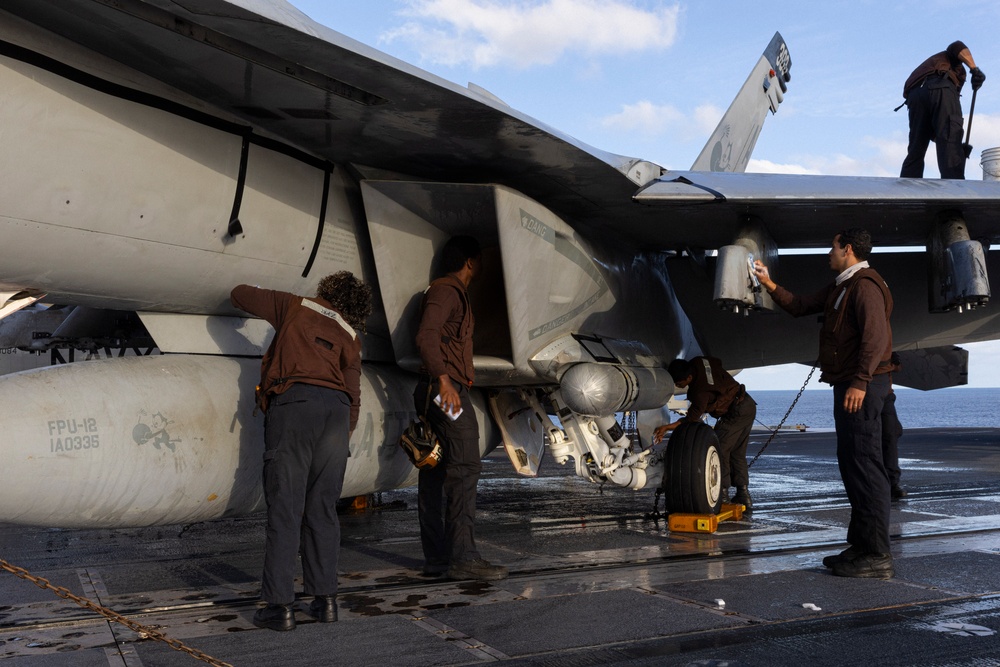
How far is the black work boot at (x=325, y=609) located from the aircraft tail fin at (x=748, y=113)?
732 centimetres

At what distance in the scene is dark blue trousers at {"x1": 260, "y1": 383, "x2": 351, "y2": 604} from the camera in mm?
3949

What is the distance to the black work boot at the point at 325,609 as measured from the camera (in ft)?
13.1

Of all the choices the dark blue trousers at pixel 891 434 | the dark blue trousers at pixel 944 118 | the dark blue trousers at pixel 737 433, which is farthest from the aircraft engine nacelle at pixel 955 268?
the dark blue trousers at pixel 737 433

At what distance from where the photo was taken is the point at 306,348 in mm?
4230

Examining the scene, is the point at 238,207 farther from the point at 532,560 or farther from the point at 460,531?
the point at 532,560

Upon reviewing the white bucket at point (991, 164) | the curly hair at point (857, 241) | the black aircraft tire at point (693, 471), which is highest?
the white bucket at point (991, 164)

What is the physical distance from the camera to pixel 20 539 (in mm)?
6711

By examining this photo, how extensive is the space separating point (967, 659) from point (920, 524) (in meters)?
4.01

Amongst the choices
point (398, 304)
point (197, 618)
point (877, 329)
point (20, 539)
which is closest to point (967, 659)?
point (877, 329)

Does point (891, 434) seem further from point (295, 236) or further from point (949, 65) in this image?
point (295, 236)

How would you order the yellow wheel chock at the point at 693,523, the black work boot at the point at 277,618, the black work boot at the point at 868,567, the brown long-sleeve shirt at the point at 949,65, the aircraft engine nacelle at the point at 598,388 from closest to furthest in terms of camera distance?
the black work boot at the point at 277,618
the black work boot at the point at 868,567
the aircraft engine nacelle at the point at 598,388
the yellow wheel chock at the point at 693,523
the brown long-sleeve shirt at the point at 949,65

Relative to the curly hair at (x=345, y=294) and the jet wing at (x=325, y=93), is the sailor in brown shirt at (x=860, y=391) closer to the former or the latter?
the jet wing at (x=325, y=93)

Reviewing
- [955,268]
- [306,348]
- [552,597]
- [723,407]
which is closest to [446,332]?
[306,348]

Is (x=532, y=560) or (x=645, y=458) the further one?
(x=645, y=458)
